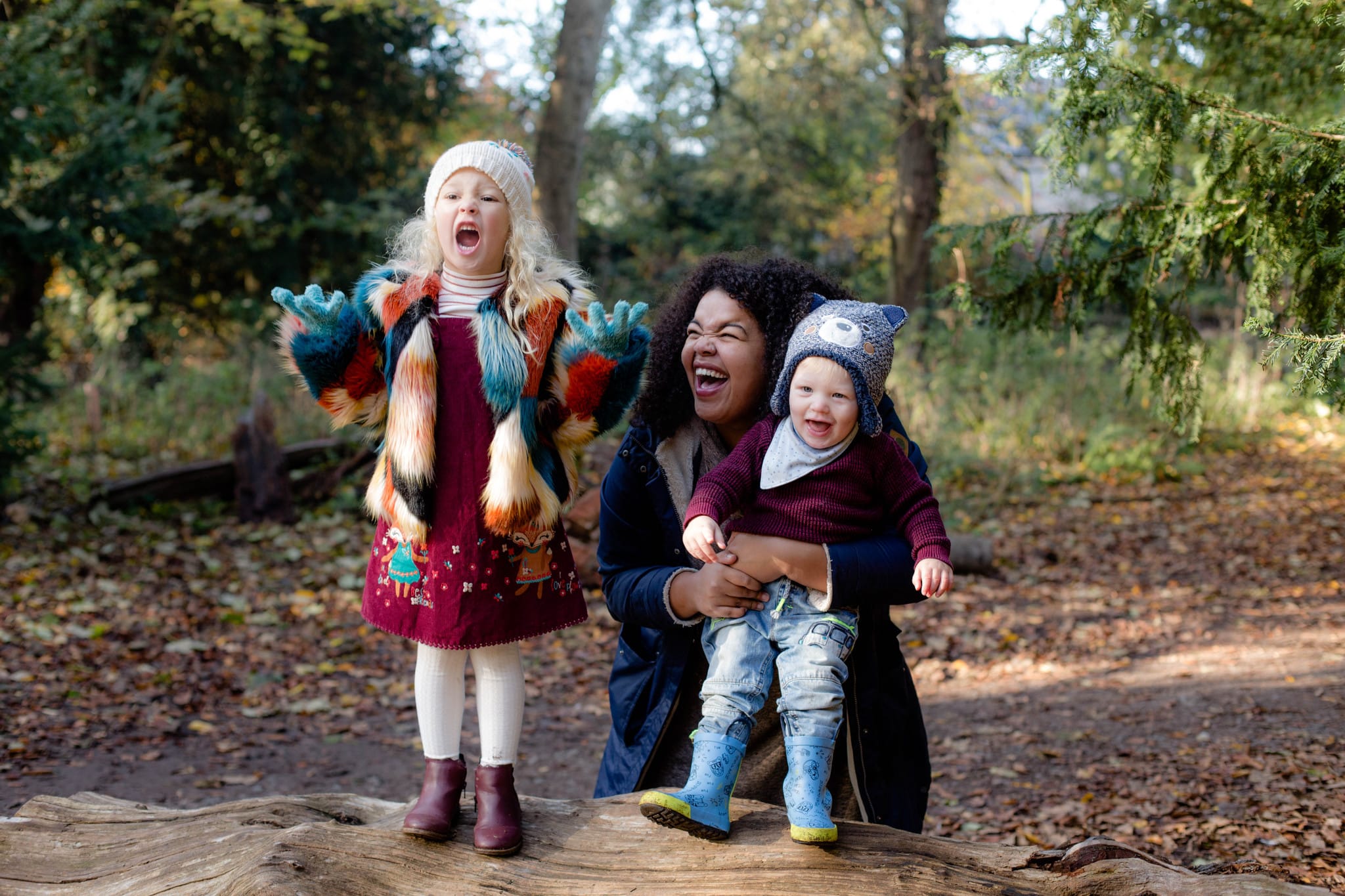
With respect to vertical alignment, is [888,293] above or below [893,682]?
above

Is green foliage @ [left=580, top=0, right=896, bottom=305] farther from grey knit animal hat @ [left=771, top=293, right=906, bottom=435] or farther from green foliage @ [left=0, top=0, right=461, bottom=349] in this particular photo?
grey knit animal hat @ [left=771, top=293, right=906, bottom=435]

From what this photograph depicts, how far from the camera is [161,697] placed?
5109 millimetres

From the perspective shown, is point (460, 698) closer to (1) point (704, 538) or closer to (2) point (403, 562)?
(2) point (403, 562)

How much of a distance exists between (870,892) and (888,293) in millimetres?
9427

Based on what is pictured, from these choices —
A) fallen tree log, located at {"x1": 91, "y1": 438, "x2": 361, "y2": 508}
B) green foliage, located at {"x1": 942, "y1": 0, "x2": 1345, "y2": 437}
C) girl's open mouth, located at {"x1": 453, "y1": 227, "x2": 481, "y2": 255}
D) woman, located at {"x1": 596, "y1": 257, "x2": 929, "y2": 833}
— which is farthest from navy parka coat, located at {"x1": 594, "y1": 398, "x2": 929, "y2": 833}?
fallen tree log, located at {"x1": 91, "y1": 438, "x2": 361, "y2": 508}

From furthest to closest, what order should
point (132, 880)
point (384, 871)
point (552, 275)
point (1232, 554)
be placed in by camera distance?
point (1232, 554) < point (552, 275) < point (132, 880) < point (384, 871)

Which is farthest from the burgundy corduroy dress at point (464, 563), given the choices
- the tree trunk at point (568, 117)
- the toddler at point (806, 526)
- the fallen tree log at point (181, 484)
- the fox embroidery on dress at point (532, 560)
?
the fallen tree log at point (181, 484)

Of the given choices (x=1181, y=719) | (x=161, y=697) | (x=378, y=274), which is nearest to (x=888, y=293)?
(x=1181, y=719)

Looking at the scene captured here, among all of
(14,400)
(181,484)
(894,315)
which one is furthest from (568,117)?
(894,315)

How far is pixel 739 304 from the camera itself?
2574 mm

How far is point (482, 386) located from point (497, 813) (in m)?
1.03

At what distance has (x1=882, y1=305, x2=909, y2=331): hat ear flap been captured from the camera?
7.89ft

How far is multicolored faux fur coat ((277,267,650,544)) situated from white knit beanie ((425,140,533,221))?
0.22 meters

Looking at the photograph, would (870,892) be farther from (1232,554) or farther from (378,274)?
(1232,554)
